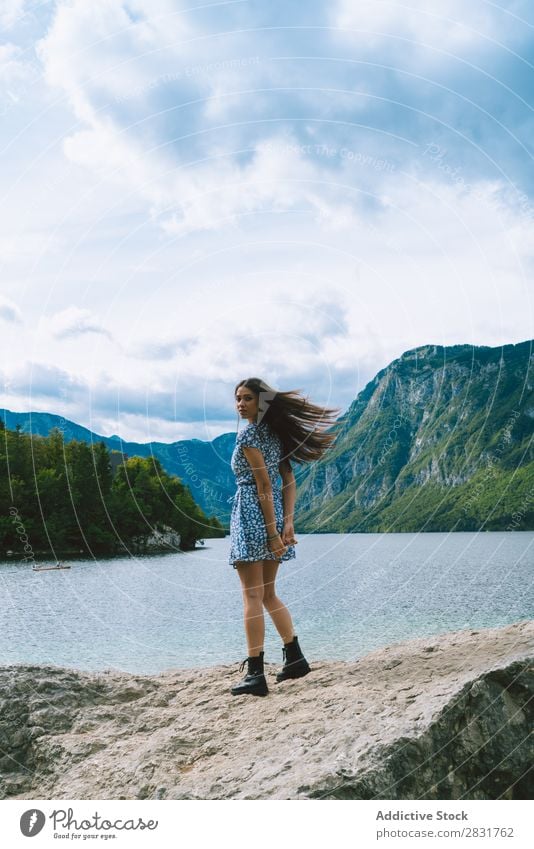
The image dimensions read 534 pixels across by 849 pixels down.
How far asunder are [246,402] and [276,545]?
126 cm

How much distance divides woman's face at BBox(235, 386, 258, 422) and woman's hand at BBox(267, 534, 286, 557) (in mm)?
1092

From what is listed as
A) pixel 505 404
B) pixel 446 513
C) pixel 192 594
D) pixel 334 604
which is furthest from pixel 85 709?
pixel 505 404

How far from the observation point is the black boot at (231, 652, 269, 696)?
5.71 m

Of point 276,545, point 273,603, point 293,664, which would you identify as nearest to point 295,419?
point 276,545

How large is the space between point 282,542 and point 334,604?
30.8 metres

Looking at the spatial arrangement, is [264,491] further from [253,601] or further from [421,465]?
[421,465]

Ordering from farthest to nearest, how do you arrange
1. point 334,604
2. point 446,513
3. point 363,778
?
1. point 446,513
2. point 334,604
3. point 363,778

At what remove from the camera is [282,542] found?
5.95 m

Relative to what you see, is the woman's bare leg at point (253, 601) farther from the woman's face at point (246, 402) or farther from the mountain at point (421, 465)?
the mountain at point (421, 465)

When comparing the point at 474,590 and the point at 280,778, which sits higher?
the point at 280,778

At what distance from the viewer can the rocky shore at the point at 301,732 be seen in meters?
4.20

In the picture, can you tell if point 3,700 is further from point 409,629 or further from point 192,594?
point 192,594

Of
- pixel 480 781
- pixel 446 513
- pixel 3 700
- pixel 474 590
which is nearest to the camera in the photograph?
pixel 480 781

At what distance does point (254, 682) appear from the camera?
5.74 meters
